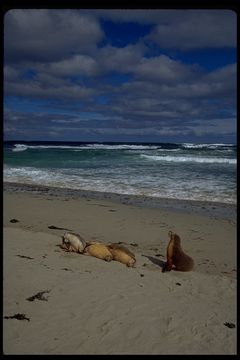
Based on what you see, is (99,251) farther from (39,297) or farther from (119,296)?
(39,297)

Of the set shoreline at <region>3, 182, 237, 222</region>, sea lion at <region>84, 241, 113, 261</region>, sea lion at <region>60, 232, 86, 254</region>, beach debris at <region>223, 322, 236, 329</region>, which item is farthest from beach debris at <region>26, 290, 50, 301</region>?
shoreline at <region>3, 182, 237, 222</region>

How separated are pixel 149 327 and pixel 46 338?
105 centimetres

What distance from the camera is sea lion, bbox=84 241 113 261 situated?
6.02 m

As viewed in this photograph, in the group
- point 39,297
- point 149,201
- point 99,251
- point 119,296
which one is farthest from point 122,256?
point 149,201

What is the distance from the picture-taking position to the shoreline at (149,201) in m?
11.3

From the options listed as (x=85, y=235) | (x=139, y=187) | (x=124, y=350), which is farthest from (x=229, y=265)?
(x=139, y=187)

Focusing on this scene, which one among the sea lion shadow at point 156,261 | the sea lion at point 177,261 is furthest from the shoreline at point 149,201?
the sea lion at point 177,261

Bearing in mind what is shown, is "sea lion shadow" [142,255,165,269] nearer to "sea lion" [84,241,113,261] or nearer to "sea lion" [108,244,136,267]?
"sea lion" [108,244,136,267]

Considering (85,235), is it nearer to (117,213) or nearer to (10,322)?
(117,213)

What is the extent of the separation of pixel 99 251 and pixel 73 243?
1.64 ft

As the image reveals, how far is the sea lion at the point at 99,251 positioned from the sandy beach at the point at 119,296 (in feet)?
0.41

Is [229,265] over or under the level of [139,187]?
under

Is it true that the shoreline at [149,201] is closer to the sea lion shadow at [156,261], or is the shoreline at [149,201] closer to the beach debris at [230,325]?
the sea lion shadow at [156,261]

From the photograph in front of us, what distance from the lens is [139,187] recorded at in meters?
15.5
